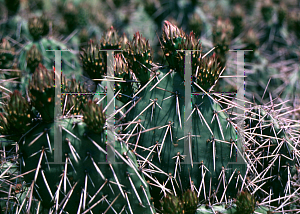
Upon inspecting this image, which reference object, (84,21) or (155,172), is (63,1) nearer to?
(84,21)

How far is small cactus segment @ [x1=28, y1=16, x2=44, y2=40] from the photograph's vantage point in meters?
3.01

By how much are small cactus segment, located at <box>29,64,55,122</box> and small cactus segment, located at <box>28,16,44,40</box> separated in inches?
65.3

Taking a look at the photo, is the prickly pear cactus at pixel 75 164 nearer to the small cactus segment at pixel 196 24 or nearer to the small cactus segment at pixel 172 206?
the small cactus segment at pixel 172 206

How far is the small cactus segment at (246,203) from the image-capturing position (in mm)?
1631

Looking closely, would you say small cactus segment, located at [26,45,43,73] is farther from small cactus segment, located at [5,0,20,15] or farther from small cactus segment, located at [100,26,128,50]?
small cactus segment, located at [5,0,20,15]

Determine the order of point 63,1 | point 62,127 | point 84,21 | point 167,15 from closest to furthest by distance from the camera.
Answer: point 62,127 → point 84,21 → point 167,15 → point 63,1

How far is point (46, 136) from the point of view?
154cm

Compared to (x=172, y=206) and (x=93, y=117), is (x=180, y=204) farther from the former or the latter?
(x=93, y=117)

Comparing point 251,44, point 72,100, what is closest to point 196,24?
point 251,44

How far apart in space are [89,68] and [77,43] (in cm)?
189

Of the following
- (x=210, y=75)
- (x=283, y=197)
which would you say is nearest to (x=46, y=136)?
(x=210, y=75)

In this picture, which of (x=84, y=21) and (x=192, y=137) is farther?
(x=84, y=21)

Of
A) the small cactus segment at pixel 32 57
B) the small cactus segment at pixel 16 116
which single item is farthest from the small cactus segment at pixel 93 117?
the small cactus segment at pixel 32 57

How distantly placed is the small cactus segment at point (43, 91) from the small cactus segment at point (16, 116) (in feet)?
0.17
